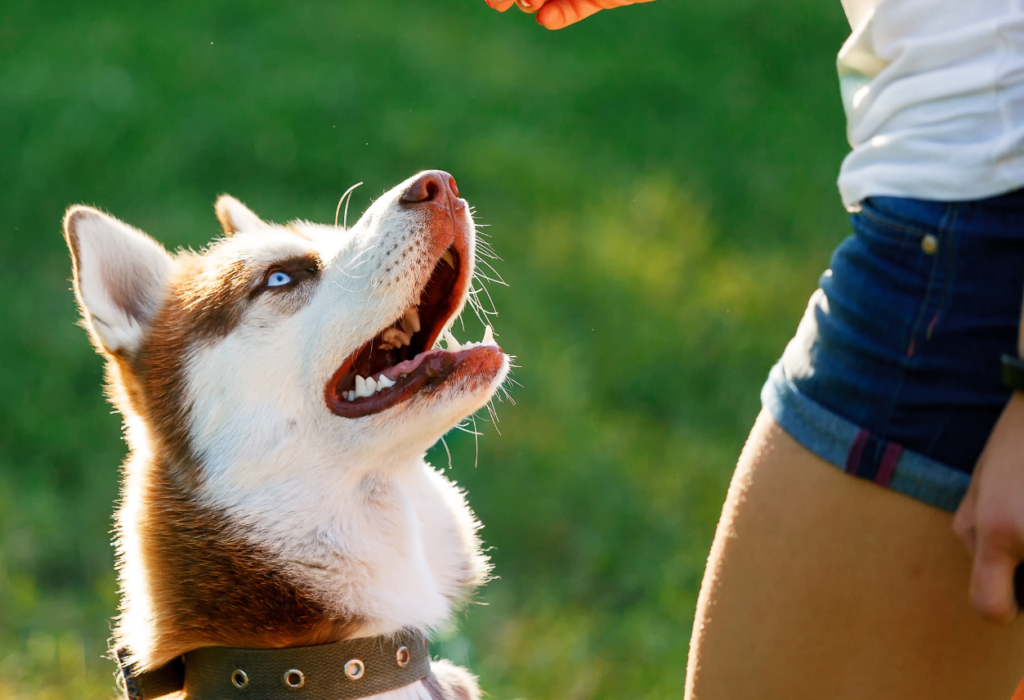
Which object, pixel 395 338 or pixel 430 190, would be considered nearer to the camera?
pixel 430 190

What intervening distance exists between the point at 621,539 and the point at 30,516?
2.39 meters

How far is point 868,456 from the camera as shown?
1583 mm

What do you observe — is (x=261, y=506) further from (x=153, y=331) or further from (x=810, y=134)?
(x=810, y=134)

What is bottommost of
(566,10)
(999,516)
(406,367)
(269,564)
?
(269,564)

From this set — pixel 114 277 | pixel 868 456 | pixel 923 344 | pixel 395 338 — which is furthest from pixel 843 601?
pixel 114 277

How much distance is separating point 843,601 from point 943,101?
772 mm

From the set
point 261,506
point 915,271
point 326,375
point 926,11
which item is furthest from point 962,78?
point 261,506

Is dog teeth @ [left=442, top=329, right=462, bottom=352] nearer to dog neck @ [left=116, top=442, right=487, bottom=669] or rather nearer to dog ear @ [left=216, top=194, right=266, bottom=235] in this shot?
dog neck @ [left=116, top=442, right=487, bottom=669]

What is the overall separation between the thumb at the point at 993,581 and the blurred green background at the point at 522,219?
2.23 meters

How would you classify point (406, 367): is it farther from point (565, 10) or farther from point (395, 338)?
point (565, 10)

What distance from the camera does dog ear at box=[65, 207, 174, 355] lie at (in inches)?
97.9

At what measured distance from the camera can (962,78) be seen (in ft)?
4.99

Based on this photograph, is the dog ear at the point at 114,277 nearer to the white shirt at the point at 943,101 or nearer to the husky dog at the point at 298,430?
the husky dog at the point at 298,430

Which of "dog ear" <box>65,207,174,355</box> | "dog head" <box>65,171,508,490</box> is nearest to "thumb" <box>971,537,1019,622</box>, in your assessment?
"dog head" <box>65,171,508,490</box>
